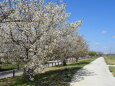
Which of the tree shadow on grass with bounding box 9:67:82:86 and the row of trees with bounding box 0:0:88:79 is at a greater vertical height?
the row of trees with bounding box 0:0:88:79

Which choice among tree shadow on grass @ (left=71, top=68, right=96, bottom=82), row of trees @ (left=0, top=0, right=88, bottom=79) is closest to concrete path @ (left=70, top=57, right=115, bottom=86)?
tree shadow on grass @ (left=71, top=68, right=96, bottom=82)

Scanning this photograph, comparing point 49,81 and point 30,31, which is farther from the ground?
point 30,31

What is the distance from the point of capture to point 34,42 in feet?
46.6

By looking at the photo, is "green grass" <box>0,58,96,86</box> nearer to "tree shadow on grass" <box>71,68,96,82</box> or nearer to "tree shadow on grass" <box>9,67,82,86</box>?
"tree shadow on grass" <box>9,67,82,86</box>

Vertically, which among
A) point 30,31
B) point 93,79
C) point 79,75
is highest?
point 30,31

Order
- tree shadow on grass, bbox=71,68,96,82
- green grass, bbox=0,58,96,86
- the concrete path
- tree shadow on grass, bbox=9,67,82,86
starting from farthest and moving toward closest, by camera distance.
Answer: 1. tree shadow on grass, bbox=71,68,96,82
2. green grass, bbox=0,58,96,86
3. the concrete path
4. tree shadow on grass, bbox=9,67,82,86

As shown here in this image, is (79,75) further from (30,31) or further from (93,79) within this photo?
(30,31)

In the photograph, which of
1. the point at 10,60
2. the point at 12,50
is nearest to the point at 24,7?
the point at 12,50

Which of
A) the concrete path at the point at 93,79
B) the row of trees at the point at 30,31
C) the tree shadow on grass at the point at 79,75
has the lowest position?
the concrete path at the point at 93,79

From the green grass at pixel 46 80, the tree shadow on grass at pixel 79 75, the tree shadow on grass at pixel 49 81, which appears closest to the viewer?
the tree shadow on grass at pixel 49 81

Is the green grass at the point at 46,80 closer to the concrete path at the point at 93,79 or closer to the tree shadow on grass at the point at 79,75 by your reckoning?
the tree shadow on grass at the point at 79,75

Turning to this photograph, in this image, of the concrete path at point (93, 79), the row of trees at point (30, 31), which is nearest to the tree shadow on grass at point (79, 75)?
the concrete path at point (93, 79)

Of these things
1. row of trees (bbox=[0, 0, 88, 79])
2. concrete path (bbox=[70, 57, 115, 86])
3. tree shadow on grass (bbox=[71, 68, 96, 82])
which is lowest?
concrete path (bbox=[70, 57, 115, 86])

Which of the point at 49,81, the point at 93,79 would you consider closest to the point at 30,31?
the point at 49,81
